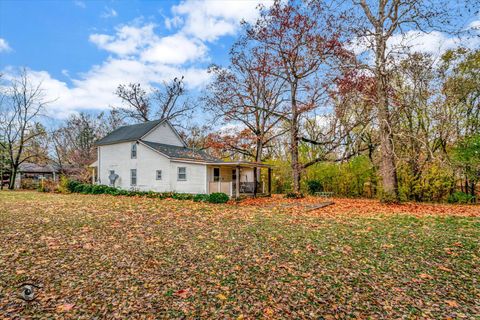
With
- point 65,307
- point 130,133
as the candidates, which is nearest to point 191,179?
point 130,133

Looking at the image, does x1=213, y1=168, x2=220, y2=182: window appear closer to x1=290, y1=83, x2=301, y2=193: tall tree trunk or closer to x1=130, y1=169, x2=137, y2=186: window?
x1=290, y1=83, x2=301, y2=193: tall tree trunk

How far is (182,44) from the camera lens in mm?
15977

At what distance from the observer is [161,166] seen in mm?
19031

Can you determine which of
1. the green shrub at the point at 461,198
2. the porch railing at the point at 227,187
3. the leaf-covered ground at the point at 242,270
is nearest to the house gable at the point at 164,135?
the porch railing at the point at 227,187


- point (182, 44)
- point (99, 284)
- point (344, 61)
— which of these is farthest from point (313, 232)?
point (182, 44)

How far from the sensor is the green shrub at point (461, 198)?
15411 millimetres

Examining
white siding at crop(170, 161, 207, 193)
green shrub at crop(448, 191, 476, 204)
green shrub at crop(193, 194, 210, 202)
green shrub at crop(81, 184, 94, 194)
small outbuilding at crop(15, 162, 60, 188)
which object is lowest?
green shrub at crop(448, 191, 476, 204)

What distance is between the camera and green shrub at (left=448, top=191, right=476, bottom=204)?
1541 centimetres

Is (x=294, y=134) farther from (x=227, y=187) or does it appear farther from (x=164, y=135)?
(x=164, y=135)

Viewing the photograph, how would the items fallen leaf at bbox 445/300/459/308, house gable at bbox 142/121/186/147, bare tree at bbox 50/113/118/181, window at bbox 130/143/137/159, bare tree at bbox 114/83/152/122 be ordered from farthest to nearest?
1. bare tree at bbox 50/113/118/181
2. bare tree at bbox 114/83/152/122
3. house gable at bbox 142/121/186/147
4. window at bbox 130/143/137/159
5. fallen leaf at bbox 445/300/459/308

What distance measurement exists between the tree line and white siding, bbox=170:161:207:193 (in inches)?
204

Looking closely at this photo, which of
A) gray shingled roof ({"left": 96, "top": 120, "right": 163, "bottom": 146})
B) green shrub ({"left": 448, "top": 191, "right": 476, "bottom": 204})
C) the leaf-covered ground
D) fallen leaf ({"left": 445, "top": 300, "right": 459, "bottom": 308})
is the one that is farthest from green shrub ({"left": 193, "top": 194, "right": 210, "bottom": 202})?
green shrub ({"left": 448, "top": 191, "right": 476, "bottom": 204})

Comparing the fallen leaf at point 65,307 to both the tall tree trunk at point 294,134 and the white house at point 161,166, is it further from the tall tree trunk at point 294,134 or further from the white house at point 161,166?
the tall tree trunk at point 294,134

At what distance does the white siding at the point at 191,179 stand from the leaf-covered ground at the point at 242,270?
30.6ft
